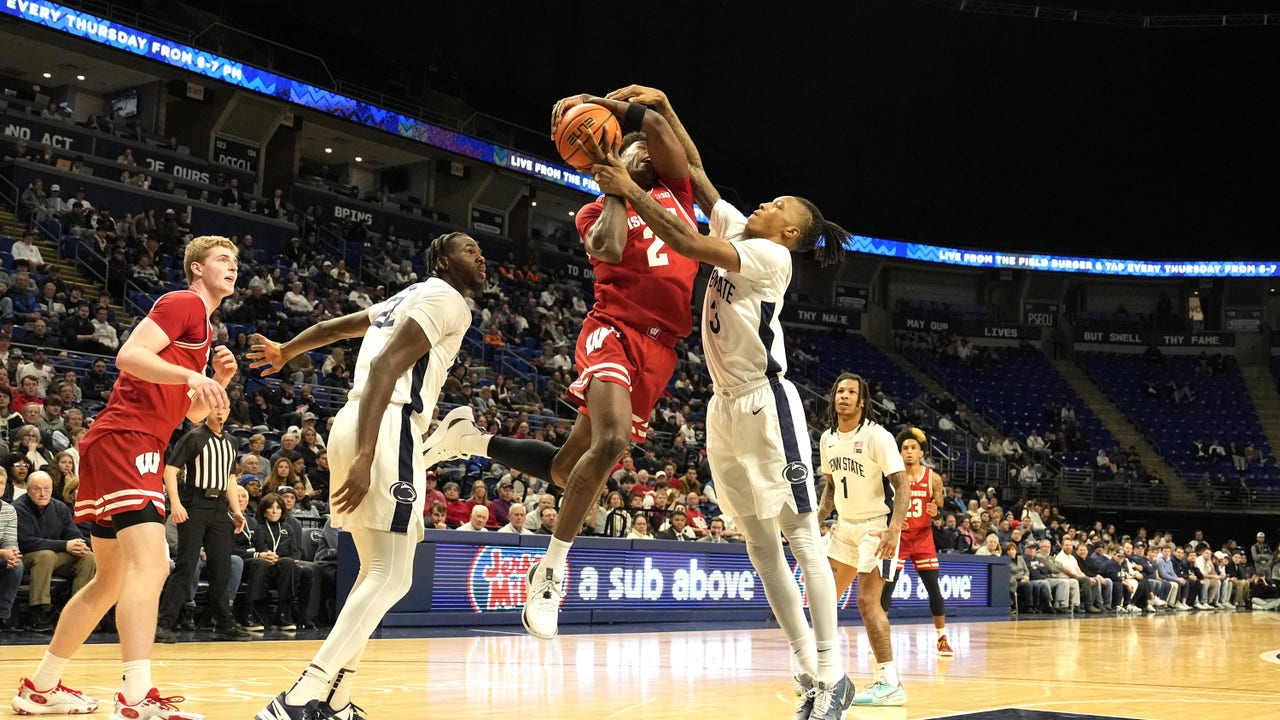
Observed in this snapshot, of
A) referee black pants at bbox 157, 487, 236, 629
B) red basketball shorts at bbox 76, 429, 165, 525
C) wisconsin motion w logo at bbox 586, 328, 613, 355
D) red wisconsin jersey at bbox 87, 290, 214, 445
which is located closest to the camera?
red basketball shorts at bbox 76, 429, 165, 525

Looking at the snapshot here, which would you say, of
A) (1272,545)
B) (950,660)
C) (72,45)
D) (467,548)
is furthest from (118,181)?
(1272,545)

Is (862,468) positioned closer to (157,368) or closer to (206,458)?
(157,368)

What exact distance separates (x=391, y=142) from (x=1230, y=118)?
2575cm

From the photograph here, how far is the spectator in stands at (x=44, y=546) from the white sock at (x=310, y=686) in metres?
6.48

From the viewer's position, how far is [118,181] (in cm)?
2266

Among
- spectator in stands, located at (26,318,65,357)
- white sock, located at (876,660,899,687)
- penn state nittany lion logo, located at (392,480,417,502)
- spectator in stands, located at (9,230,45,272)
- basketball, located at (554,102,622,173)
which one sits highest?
spectator in stands, located at (9,230,45,272)

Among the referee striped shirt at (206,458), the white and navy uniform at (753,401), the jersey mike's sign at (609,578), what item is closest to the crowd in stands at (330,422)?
the jersey mike's sign at (609,578)

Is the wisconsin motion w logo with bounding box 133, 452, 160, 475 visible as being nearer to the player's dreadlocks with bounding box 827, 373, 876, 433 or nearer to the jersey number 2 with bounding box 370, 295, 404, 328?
the jersey number 2 with bounding box 370, 295, 404, 328

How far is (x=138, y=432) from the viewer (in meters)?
5.27

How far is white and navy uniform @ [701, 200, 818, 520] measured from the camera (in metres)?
5.29

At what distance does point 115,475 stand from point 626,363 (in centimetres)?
229

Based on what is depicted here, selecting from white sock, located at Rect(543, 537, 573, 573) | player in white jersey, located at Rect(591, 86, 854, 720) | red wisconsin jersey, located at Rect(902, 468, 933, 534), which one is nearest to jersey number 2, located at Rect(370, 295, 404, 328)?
white sock, located at Rect(543, 537, 573, 573)

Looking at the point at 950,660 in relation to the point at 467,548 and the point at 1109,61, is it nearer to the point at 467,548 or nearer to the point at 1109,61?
Result: the point at 467,548

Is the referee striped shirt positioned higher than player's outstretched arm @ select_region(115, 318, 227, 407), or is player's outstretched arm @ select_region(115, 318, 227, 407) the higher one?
player's outstretched arm @ select_region(115, 318, 227, 407)
